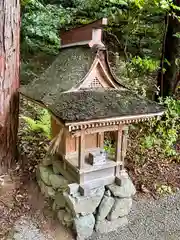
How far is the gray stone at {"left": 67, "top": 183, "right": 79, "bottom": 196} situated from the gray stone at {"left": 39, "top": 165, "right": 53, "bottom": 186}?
0.64 meters

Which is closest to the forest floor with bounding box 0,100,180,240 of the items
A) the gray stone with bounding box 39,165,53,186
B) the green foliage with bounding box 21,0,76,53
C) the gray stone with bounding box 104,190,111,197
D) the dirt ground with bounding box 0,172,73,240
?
the dirt ground with bounding box 0,172,73,240

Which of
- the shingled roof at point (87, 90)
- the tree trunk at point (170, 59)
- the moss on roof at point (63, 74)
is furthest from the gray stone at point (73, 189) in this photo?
the tree trunk at point (170, 59)

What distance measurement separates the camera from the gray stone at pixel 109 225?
4.16 metres

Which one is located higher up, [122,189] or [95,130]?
[95,130]

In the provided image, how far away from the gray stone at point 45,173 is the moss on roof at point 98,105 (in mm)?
1413

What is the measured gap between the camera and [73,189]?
3916 mm

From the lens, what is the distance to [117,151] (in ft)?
13.9

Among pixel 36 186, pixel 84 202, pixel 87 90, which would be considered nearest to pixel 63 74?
pixel 87 90

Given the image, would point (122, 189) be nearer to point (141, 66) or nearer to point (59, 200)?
point (59, 200)

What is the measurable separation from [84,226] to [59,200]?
548mm

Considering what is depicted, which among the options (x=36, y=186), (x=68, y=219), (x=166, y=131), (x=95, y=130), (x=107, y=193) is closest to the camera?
(x=95, y=130)

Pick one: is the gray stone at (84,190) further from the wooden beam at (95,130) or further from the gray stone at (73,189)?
the wooden beam at (95,130)

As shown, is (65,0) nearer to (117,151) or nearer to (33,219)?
(117,151)

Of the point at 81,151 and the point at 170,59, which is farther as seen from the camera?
the point at 170,59
